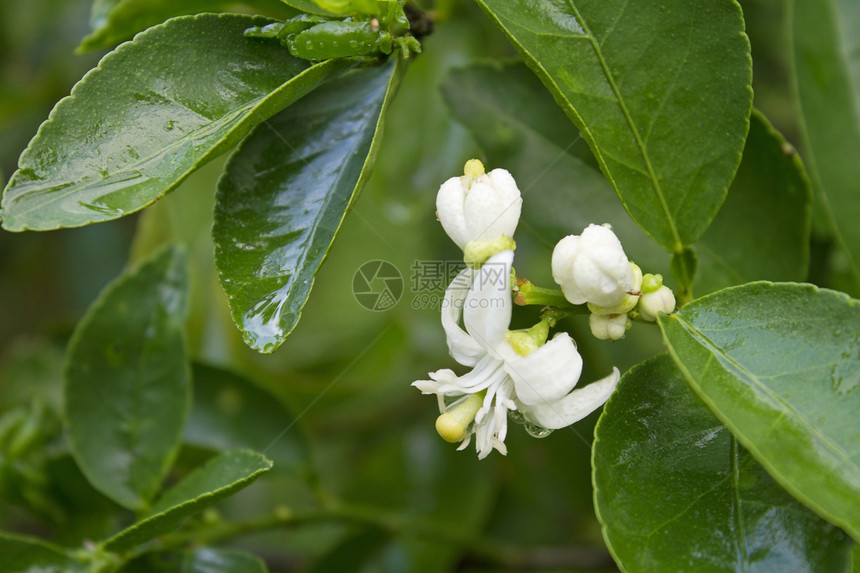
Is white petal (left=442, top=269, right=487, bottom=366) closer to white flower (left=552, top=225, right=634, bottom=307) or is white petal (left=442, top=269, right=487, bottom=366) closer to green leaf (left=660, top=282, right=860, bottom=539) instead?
white flower (left=552, top=225, right=634, bottom=307)

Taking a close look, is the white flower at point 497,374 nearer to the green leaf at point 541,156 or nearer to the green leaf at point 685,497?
the green leaf at point 685,497

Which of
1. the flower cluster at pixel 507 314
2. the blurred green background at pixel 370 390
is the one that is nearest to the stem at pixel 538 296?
the flower cluster at pixel 507 314

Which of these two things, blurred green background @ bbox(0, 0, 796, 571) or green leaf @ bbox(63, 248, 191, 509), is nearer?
green leaf @ bbox(63, 248, 191, 509)

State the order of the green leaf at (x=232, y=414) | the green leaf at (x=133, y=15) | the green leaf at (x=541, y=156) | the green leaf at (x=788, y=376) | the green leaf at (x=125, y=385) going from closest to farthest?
the green leaf at (x=788, y=376) → the green leaf at (x=133, y=15) → the green leaf at (x=541, y=156) → the green leaf at (x=125, y=385) → the green leaf at (x=232, y=414)

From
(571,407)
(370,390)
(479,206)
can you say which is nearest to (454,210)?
(479,206)

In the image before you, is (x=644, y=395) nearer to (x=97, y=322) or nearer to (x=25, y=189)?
(x=25, y=189)

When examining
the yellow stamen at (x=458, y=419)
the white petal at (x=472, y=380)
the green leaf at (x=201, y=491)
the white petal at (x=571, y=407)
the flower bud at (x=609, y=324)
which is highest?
the flower bud at (x=609, y=324)

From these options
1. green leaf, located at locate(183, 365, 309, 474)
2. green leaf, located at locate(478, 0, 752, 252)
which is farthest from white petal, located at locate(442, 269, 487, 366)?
green leaf, located at locate(183, 365, 309, 474)
